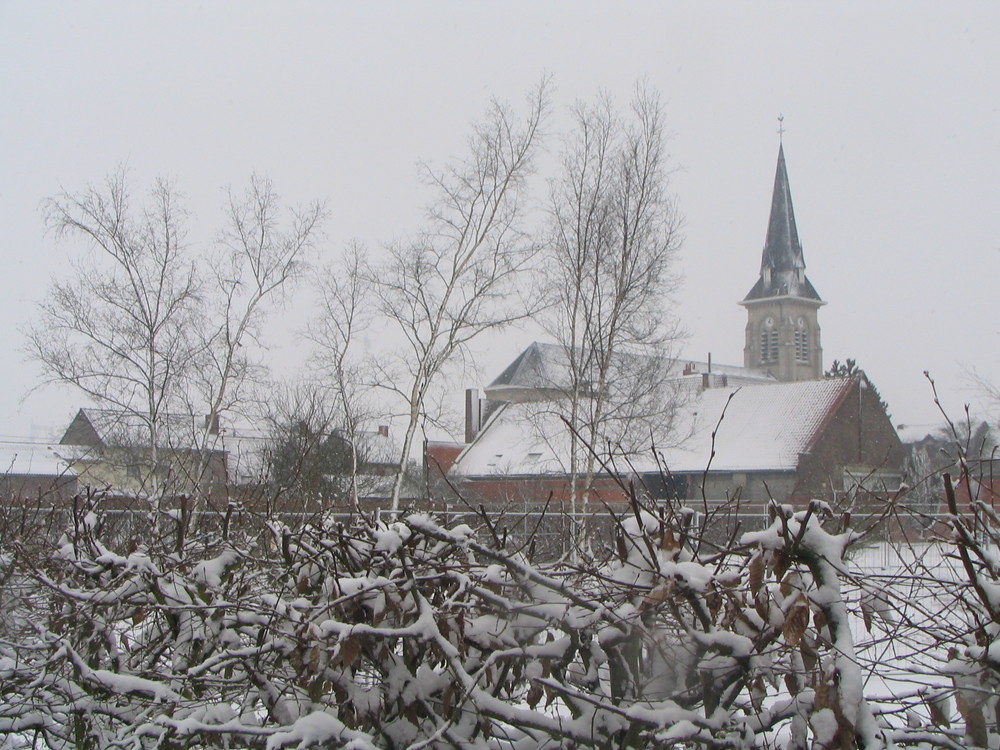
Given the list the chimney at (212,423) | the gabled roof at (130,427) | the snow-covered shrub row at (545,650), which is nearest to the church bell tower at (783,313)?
the chimney at (212,423)

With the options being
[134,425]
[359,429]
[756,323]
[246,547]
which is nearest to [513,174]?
[359,429]

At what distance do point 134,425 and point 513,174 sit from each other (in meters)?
9.48

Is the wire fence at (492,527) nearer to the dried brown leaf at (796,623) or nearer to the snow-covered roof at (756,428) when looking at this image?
the dried brown leaf at (796,623)

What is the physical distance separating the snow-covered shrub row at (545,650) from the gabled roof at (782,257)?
77.8 metres

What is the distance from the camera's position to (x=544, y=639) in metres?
2.94

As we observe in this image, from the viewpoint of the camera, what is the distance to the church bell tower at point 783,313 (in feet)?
274

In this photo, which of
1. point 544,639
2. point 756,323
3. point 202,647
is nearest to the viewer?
point 544,639

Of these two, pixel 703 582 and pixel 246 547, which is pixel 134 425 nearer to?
pixel 246 547

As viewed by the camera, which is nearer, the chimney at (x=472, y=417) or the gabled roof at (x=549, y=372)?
the gabled roof at (x=549, y=372)

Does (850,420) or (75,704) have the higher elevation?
(850,420)

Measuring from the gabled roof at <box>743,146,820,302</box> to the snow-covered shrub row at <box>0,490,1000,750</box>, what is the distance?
77.8m

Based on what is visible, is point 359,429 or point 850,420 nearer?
point 359,429

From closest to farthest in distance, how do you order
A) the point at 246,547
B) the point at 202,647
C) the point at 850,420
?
the point at 202,647 < the point at 246,547 < the point at 850,420

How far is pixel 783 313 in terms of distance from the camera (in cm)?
8788
